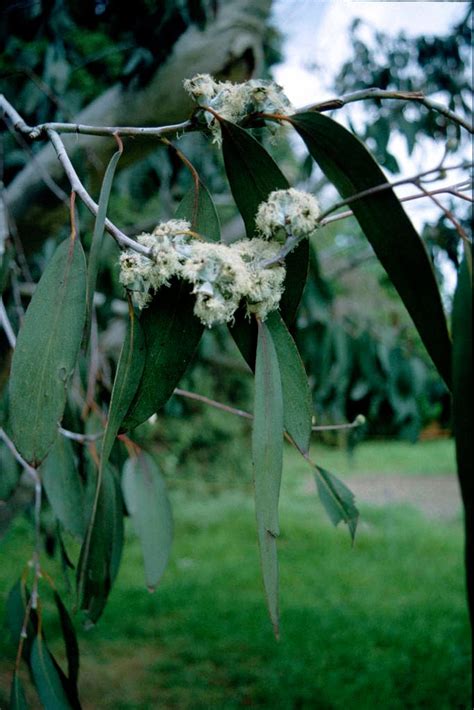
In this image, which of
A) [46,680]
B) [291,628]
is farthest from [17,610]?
[291,628]

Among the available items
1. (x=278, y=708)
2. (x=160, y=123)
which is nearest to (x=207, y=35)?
(x=160, y=123)

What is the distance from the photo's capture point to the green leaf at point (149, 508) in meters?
1.12

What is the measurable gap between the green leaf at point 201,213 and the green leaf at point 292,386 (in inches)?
6.0

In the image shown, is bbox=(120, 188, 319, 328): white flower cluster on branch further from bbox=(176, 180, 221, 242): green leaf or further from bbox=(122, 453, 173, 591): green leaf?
bbox=(122, 453, 173, 591): green leaf

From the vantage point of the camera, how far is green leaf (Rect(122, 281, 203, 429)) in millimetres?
696

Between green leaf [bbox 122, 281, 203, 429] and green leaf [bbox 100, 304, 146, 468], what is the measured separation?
1 cm

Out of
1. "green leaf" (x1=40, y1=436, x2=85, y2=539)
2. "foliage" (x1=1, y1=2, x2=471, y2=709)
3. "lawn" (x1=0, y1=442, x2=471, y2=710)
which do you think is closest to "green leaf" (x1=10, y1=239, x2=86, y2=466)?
"foliage" (x1=1, y1=2, x2=471, y2=709)

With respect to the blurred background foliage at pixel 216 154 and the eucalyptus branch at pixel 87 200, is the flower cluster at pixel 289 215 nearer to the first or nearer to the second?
the eucalyptus branch at pixel 87 200

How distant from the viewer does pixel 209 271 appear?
578 mm

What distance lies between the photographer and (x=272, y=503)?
0.61m

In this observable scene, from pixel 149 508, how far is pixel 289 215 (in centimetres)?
73

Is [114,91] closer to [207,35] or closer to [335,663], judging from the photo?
[207,35]

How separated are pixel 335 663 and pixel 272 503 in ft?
9.66

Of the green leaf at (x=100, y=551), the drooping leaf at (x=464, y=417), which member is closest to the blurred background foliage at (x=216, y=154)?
the green leaf at (x=100, y=551)
